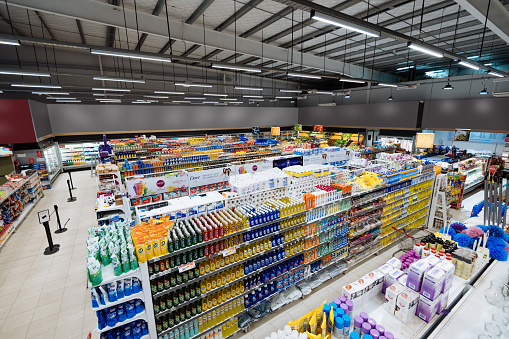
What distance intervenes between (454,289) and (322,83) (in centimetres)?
2189

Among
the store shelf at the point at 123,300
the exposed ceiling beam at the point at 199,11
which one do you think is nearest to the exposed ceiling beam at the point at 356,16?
the exposed ceiling beam at the point at 199,11

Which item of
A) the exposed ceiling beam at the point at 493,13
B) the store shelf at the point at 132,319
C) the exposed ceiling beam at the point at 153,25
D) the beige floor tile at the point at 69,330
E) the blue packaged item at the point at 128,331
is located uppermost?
the exposed ceiling beam at the point at 153,25

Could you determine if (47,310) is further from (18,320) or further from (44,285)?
(44,285)

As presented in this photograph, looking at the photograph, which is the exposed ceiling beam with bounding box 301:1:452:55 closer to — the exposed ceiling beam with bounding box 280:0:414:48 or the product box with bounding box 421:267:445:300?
the exposed ceiling beam with bounding box 280:0:414:48

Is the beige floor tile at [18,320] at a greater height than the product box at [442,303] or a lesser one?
lesser

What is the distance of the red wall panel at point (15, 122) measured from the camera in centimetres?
1120

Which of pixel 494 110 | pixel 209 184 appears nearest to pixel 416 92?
pixel 494 110

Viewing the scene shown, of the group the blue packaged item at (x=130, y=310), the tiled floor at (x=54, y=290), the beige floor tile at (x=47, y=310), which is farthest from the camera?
the beige floor tile at (x=47, y=310)

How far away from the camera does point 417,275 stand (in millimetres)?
2713

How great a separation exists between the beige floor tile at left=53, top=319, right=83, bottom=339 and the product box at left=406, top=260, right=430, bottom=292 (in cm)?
563

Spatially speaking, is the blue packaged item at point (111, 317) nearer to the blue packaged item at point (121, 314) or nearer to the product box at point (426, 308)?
the blue packaged item at point (121, 314)

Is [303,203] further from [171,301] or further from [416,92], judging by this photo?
[416,92]

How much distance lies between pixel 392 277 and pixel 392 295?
0.95ft

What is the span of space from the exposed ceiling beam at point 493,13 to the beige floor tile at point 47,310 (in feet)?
35.4
